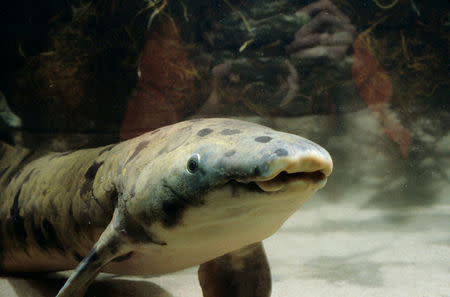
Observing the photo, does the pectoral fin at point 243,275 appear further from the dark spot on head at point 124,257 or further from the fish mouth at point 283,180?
the fish mouth at point 283,180

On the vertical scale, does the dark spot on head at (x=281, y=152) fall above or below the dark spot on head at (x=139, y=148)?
above

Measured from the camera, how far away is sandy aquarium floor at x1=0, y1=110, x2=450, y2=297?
2803 millimetres

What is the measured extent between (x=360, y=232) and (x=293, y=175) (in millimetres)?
3073

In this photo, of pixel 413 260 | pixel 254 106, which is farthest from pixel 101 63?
pixel 413 260

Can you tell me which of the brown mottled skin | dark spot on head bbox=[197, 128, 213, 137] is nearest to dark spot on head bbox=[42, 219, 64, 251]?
the brown mottled skin

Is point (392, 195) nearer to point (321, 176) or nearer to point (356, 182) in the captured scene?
point (356, 182)

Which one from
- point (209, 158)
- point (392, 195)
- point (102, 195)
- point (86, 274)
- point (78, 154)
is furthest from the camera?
point (392, 195)

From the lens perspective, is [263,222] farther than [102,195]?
No

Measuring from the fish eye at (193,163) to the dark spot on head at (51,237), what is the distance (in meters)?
1.39

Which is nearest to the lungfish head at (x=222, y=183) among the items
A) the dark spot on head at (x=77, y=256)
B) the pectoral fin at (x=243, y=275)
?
the pectoral fin at (x=243, y=275)

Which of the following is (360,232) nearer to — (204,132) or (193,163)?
(204,132)

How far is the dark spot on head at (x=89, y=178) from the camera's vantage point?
2.32m

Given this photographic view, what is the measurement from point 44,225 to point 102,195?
2.30 ft

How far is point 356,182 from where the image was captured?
4.60m
